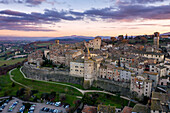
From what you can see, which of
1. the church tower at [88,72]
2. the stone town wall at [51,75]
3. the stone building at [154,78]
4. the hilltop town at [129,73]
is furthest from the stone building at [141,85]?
the stone town wall at [51,75]

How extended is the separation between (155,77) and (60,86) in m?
38.3

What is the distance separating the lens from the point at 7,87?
64188 millimetres

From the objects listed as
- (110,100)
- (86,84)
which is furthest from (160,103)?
(86,84)

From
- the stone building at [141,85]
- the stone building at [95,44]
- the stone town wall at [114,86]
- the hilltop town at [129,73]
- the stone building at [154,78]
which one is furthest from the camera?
the stone building at [95,44]

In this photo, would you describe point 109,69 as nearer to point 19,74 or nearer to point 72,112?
point 72,112

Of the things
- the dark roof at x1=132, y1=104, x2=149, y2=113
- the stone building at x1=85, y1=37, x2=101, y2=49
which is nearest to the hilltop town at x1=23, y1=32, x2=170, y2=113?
the dark roof at x1=132, y1=104, x2=149, y2=113

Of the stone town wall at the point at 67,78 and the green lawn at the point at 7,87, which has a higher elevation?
the stone town wall at the point at 67,78

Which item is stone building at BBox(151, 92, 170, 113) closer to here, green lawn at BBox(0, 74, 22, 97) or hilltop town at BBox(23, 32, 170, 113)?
hilltop town at BBox(23, 32, 170, 113)

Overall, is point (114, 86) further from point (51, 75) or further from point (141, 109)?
point (51, 75)

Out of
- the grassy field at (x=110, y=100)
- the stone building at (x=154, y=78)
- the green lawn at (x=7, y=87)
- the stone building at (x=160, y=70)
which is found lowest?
the green lawn at (x=7, y=87)

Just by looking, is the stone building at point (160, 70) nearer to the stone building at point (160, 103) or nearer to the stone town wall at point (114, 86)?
the stone town wall at point (114, 86)

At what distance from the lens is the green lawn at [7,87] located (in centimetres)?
5884

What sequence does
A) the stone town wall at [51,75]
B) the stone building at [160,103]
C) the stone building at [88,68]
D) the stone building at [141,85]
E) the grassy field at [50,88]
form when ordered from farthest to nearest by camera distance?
1. the stone town wall at [51,75]
2. the stone building at [88,68]
3. the grassy field at [50,88]
4. the stone building at [141,85]
5. the stone building at [160,103]

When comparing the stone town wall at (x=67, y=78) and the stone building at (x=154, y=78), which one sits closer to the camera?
the stone building at (x=154, y=78)
